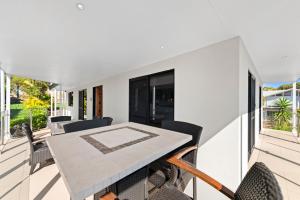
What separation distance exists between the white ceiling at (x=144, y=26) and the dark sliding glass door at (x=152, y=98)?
0.75 m

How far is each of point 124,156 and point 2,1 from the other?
1884mm

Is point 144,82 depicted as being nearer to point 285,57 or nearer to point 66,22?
point 66,22

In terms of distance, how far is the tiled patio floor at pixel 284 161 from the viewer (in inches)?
84.3

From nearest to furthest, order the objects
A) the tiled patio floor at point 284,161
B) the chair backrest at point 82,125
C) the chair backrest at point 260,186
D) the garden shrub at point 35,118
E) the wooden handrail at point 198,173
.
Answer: the chair backrest at point 260,186 → the wooden handrail at point 198,173 → the chair backrest at point 82,125 → the tiled patio floor at point 284,161 → the garden shrub at point 35,118

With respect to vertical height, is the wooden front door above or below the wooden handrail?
above

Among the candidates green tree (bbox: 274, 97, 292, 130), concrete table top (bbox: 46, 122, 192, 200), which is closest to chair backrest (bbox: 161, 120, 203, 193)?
concrete table top (bbox: 46, 122, 192, 200)

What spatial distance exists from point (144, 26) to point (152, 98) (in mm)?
2077

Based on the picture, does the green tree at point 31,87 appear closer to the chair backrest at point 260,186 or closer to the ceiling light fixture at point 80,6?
the ceiling light fixture at point 80,6

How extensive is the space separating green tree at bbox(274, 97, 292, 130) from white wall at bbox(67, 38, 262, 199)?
21.1ft

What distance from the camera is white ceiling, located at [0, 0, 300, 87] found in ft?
4.39

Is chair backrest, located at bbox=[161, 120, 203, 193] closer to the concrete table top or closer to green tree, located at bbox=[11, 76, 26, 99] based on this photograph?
the concrete table top

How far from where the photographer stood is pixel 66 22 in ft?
5.33

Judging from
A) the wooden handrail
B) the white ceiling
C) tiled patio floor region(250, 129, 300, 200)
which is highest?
the white ceiling

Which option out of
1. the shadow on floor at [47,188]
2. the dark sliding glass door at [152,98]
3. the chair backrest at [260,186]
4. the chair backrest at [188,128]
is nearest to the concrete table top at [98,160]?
the chair backrest at [188,128]
